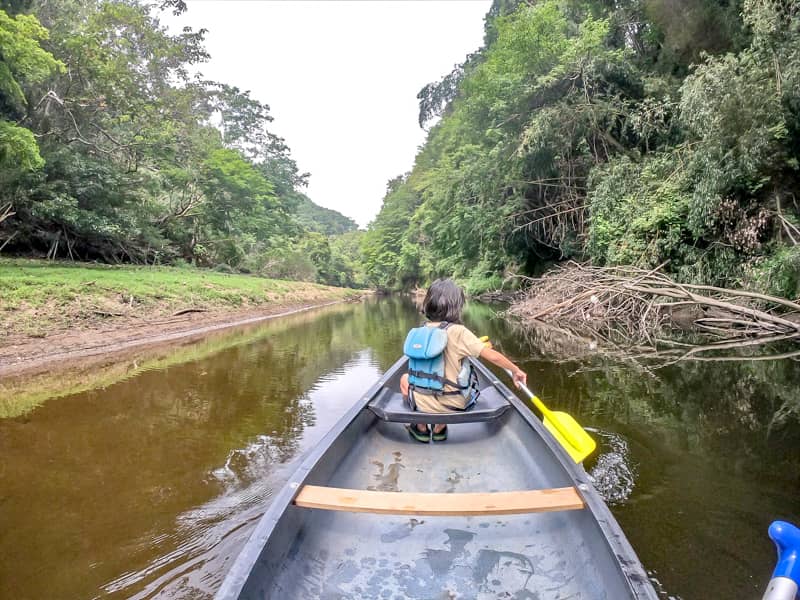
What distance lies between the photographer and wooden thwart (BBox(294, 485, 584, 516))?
180 cm

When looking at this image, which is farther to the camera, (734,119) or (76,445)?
(734,119)

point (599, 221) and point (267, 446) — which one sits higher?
point (599, 221)

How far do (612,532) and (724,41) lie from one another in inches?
539

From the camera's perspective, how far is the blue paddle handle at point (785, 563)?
1043 millimetres

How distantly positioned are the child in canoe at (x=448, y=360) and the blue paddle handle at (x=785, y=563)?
193 centimetres

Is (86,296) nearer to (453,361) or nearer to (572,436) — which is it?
(453,361)

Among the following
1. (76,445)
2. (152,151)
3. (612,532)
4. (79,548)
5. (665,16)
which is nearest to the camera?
(612,532)

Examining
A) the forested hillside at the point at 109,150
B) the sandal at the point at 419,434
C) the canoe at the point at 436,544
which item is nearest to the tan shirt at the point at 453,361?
the sandal at the point at 419,434

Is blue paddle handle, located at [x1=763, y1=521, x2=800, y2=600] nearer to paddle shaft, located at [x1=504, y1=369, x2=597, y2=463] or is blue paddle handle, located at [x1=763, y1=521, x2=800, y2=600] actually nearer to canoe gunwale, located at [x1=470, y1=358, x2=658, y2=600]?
canoe gunwale, located at [x1=470, y1=358, x2=658, y2=600]

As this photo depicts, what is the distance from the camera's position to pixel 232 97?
107 feet

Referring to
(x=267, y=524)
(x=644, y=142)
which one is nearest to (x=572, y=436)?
(x=267, y=524)

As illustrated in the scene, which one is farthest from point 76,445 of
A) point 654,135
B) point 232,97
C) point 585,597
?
point 232,97

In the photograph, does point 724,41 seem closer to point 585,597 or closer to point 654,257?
point 654,257

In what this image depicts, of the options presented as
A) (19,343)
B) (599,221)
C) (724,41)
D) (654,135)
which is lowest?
(19,343)
